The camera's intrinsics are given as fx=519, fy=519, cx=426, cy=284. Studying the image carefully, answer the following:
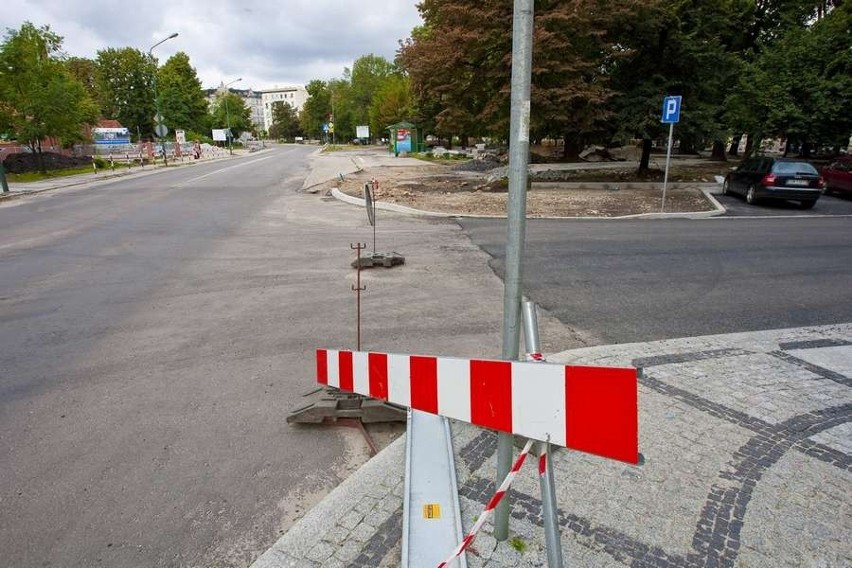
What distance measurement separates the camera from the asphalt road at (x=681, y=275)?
6504mm

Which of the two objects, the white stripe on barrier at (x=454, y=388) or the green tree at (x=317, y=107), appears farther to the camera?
the green tree at (x=317, y=107)

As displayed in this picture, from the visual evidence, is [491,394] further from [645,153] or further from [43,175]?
[43,175]

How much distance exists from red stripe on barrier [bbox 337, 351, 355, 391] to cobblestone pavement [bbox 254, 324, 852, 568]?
60cm

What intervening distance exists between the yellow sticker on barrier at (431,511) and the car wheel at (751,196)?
18205mm

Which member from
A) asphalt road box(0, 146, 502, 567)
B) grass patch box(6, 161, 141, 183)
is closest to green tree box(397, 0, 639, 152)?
asphalt road box(0, 146, 502, 567)

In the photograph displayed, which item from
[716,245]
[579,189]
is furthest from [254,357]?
[579,189]

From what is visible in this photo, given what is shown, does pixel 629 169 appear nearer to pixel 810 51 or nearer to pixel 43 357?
pixel 810 51

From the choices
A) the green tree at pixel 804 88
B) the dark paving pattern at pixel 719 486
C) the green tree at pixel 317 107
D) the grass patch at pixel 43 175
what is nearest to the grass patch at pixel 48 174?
the grass patch at pixel 43 175

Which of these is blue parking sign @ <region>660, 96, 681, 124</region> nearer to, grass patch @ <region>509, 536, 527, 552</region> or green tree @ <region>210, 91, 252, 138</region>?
grass patch @ <region>509, 536, 527, 552</region>

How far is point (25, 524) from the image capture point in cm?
310

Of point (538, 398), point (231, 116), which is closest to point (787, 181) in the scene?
point (538, 398)

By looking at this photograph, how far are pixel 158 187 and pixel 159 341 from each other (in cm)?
2134

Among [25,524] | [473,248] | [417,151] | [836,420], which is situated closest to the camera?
[25,524]

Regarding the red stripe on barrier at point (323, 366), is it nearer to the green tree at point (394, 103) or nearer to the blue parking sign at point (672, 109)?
the blue parking sign at point (672, 109)
